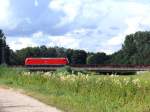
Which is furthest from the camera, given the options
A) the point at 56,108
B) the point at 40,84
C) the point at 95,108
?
the point at 40,84

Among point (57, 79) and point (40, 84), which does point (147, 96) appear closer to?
point (57, 79)

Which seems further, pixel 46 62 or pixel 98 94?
pixel 46 62

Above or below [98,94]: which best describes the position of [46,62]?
above

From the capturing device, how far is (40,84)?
3481cm

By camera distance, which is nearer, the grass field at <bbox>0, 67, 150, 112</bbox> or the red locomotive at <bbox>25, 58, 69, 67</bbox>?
the grass field at <bbox>0, 67, 150, 112</bbox>

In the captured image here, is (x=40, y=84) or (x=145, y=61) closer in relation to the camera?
(x=40, y=84)

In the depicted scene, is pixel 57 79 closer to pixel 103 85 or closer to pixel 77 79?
pixel 77 79

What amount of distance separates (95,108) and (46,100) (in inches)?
223

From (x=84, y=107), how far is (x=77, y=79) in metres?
9.19

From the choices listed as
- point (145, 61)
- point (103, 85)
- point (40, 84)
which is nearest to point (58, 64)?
point (145, 61)

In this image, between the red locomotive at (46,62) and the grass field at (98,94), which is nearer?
the grass field at (98,94)

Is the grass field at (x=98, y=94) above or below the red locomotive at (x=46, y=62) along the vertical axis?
below

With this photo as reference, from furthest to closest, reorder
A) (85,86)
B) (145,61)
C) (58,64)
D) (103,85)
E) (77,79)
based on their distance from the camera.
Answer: (145,61), (58,64), (77,79), (85,86), (103,85)

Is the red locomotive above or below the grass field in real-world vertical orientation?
above
